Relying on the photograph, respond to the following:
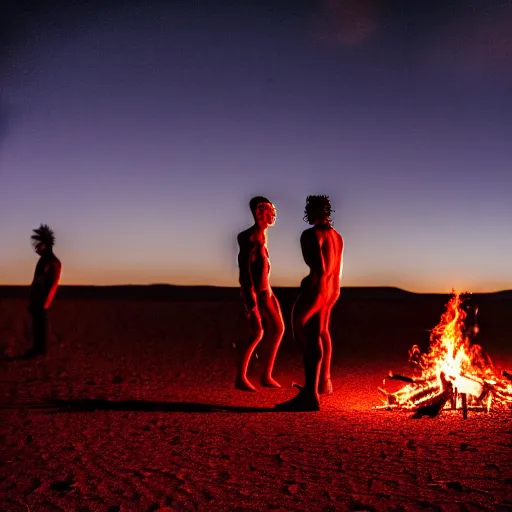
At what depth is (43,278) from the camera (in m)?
13.5

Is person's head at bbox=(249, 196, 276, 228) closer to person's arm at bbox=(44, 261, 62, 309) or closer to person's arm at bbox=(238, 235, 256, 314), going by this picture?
person's arm at bbox=(238, 235, 256, 314)

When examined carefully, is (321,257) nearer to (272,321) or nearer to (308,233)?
(308,233)

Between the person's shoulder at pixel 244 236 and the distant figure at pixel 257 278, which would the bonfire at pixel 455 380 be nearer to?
the distant figure at pixel 257 278

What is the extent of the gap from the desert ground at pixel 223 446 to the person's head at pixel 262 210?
8.05 ft

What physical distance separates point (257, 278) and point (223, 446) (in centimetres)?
384

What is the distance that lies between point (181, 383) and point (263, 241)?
2.92m

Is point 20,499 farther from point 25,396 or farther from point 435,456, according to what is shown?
point 25,396

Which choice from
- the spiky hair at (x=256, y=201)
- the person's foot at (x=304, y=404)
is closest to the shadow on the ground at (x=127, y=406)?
the person's foot at (x=304, y=404)

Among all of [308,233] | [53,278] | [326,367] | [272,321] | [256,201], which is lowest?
[326,367]

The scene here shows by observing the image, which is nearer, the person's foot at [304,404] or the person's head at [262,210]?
the person's foot at [304,404]

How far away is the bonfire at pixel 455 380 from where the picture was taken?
8.23 metres

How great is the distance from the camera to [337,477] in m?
5.42

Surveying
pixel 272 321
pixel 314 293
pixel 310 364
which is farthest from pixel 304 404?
pixel 272 321

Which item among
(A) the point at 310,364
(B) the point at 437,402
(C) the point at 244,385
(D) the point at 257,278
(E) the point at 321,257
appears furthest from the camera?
(C) the point at 244,385
